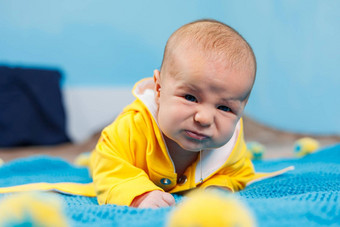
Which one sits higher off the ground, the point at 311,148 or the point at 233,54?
the point at 233,54

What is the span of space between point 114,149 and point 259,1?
226 centimetres

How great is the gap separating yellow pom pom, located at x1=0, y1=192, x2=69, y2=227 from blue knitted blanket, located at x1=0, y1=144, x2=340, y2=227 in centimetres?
15

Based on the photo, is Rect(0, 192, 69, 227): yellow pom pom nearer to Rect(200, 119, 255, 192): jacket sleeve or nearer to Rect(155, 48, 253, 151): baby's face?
Rect(155, 48, 253, 151): baby's face

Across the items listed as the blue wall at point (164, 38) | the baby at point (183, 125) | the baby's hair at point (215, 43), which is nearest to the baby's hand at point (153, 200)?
the baby at point (183, 125)

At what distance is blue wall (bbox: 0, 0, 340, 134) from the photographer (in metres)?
2.28

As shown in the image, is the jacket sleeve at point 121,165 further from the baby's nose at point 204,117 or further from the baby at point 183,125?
the baby's nose at point 204,117

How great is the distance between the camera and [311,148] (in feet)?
5.53

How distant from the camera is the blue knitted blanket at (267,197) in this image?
542mm

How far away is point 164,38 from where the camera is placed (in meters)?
3.38

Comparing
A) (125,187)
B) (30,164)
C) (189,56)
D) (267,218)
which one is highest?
(189,56)

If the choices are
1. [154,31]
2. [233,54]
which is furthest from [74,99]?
[233,54]

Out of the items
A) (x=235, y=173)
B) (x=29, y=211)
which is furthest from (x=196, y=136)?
(x=29, y=211)

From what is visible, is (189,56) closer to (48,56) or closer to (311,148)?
(311,148)

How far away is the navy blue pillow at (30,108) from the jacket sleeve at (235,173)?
1.92m
